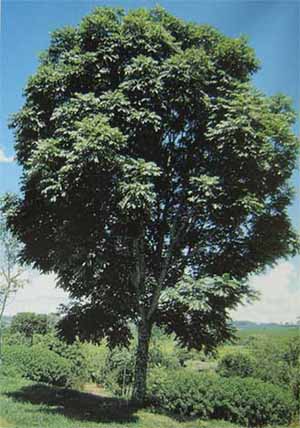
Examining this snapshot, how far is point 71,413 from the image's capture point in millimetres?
13984

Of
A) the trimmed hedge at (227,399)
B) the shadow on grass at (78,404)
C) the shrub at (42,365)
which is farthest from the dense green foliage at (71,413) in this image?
the shrub at (42,365)

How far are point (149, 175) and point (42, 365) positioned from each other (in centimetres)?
1302

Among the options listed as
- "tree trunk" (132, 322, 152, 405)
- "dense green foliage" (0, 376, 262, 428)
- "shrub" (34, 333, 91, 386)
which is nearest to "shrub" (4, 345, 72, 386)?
"shrub" (34, 333, 91, 386)

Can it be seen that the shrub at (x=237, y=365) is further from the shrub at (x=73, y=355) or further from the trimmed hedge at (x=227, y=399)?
the shrub at (x=73, y=355)

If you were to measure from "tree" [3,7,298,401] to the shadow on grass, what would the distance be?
3.76 feet

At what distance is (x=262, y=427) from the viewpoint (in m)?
15.4

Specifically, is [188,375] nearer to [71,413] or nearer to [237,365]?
[237,365]

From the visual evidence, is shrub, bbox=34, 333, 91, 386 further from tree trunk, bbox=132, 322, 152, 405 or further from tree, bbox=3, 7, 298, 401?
tree trunk, bbox=132, 322, 152, 405

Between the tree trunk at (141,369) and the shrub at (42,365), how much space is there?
7172 millimetres

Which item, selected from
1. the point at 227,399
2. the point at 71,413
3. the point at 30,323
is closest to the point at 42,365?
the point at 71,413

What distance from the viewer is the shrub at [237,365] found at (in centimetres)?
1880

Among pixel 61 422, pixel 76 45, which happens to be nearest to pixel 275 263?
pixel 61 422

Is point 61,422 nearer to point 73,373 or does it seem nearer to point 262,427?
point 262,427

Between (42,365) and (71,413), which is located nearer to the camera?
(71,413)
